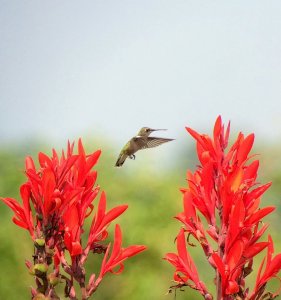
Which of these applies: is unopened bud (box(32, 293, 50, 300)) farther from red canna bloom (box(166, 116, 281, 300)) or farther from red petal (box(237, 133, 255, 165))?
red petal (box(237, 133, 255, 165))

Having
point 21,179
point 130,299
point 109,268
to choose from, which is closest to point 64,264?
point 109,268

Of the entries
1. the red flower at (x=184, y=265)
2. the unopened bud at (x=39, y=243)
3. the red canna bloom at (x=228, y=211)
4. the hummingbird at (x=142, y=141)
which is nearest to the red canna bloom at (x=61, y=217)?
the unopened bud at (x=39, y=243)

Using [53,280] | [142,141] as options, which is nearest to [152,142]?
[142,141]

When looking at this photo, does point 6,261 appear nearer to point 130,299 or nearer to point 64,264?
point 130,299

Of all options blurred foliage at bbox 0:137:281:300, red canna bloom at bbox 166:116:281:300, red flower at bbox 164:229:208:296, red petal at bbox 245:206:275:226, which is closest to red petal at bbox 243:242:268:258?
red canna bloom at bbox 166:116:281:300

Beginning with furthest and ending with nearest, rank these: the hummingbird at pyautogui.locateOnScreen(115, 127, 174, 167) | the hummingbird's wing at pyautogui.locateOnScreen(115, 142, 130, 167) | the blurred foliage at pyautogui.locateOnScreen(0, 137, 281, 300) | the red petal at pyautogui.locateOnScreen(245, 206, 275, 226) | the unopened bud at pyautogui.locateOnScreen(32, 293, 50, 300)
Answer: the blurred foliage at pyautogui.locateOnScreen(0, 137, 281, 300) < the hummingbird's wing at pyautogui.locateOnScreen(115, 142, 130, 167) < the hummingbird at pyautogui.locateOnScreen(115, 127, 174, 167) < the red petal at pyautogui.locateOnScreen(245, 206, 275, 226) < the unopened bud at pyautogui.locateOnScreen(32, 293, 50, 300)

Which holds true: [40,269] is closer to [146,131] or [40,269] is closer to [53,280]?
[53,280]
